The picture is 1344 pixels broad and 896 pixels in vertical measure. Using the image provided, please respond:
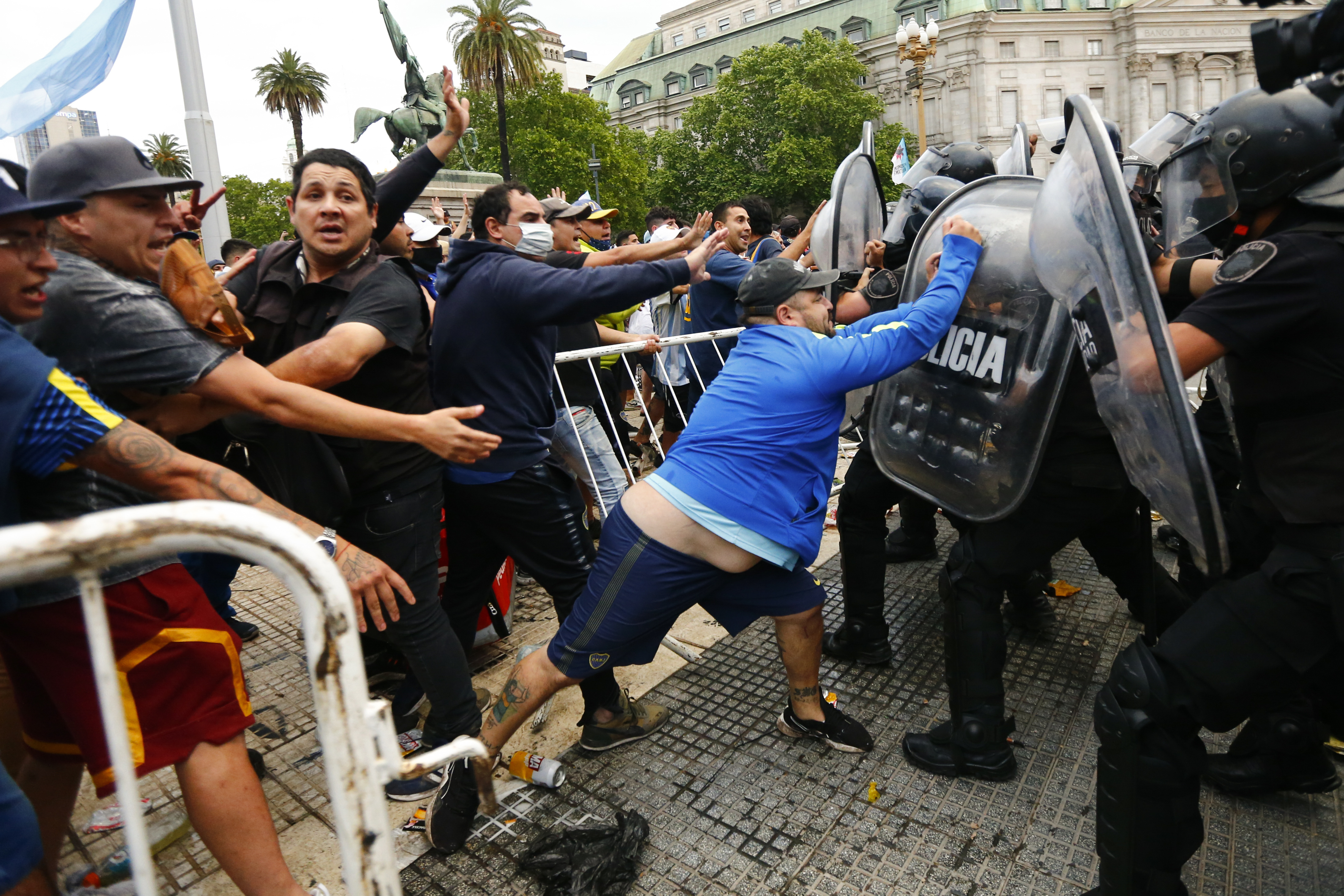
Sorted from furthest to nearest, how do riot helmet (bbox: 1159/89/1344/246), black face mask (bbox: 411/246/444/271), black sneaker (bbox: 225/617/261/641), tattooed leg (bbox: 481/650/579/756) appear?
black face mask (bbox: 411/246/444/271)
black sneaker (bbox: 225/617/261/641)
tattooed leg (bbox: 481/650/579/756)
riot helmet (bbox: 1159/89/1344/246)

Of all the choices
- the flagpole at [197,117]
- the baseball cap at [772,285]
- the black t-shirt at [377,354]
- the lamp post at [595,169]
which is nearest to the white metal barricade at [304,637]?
the black t-shirt at [377,354]

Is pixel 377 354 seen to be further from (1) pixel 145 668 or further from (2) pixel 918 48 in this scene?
(2) pixel 918 48

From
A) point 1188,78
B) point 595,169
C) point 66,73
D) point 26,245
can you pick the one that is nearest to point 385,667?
point 26,245

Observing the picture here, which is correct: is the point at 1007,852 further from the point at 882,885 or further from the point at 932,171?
the point at 932,171

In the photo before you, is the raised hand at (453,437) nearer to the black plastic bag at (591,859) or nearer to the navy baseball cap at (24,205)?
the navy baseball cap at (24,205)

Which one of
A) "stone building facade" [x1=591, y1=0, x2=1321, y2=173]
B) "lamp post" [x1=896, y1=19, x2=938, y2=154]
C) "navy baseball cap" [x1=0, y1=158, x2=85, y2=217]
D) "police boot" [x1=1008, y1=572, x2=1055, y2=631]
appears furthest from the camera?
"stone building facade" [x1=591, y1=0, x2=1321, y2=173]

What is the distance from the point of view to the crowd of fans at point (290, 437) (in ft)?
5.48

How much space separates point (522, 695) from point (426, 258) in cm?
316

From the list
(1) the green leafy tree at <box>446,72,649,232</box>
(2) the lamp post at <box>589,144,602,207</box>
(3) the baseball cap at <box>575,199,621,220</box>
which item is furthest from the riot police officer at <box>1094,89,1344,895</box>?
(1) the green leafy tree at <box>446,72,649,232</box>

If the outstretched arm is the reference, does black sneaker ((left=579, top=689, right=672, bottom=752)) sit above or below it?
below

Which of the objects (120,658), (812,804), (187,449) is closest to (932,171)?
(812,804)

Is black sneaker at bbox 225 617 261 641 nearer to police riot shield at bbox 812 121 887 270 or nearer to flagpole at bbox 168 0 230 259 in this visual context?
police riot shield at bbox 812 121 887 270

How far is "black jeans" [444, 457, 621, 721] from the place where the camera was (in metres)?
2.82

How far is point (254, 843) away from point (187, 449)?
4.98ft
